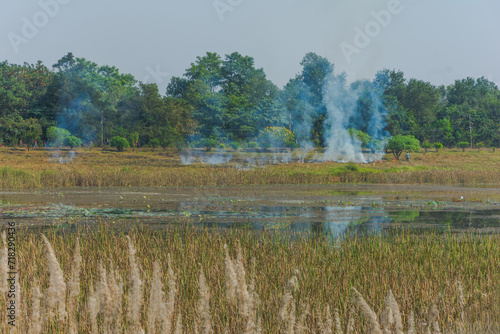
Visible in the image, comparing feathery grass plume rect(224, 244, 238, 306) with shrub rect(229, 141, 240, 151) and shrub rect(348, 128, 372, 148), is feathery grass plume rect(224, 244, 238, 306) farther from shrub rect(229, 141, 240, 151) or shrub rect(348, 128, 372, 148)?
shrub rect(229, 141, 240, 151)

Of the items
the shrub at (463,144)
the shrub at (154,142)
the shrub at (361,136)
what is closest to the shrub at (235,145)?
the shrub at (154,142)

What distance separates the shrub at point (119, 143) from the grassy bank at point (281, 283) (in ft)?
122

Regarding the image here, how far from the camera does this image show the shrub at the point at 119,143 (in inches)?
1816

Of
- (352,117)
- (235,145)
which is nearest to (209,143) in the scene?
(235,145)

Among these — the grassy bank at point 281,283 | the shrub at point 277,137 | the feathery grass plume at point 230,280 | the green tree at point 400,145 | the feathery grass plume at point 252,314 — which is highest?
the shrub at point 277,137

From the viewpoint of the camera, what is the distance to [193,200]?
20703 mm

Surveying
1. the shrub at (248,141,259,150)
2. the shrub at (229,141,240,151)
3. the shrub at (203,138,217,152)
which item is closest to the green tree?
the shrub at (248,141,259,150)

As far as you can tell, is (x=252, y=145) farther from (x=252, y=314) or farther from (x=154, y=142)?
(x=252, y=314)

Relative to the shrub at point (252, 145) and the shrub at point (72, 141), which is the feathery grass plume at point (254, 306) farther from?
the shrub at point (252, 145)

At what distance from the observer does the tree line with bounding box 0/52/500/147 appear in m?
48.6

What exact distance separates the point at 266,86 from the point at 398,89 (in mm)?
14542

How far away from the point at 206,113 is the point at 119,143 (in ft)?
28.8

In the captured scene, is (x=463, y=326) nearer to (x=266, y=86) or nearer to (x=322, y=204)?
(x=322, y=204)

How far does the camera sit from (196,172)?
30.8 meters
